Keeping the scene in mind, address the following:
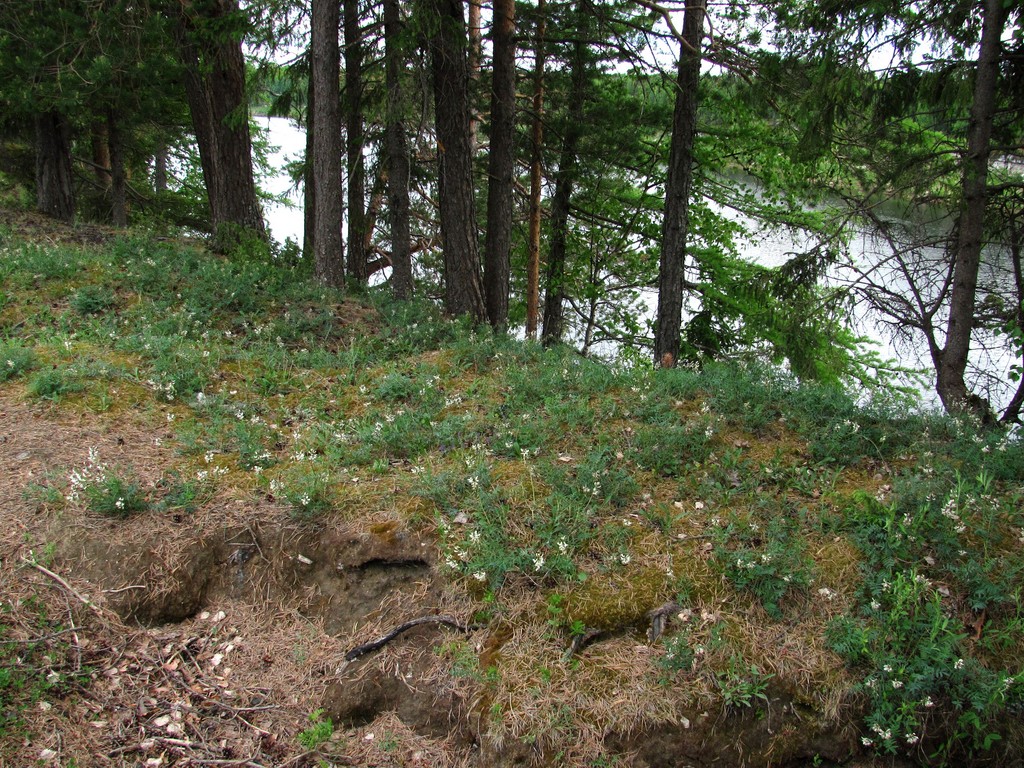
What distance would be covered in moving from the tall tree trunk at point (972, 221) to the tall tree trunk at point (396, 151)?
597cm

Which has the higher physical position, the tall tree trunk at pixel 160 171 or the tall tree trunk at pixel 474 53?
the tall tree trunk at pixel 474 53

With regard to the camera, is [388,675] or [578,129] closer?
[388,675]

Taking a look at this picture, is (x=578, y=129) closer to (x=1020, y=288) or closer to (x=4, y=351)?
(x=1020, y=288)

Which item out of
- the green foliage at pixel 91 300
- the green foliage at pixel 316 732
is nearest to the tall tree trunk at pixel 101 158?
the green foliage at pixel 91 300

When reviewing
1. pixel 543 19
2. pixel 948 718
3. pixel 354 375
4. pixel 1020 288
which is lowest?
pixel 948 718

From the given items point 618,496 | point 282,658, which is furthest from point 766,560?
point 282,658

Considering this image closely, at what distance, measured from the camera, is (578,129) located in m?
12.5

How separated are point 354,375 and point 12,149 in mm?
12448

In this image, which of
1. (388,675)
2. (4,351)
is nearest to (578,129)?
A: (4,351)

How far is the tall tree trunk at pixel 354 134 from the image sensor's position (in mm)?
10125

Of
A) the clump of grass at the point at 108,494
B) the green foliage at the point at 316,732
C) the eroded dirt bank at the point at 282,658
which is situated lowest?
the green foliage at the point at 316,732

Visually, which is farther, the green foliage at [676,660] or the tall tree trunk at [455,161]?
the tall tree trunk at [455,161]

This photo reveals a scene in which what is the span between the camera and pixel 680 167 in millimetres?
8867

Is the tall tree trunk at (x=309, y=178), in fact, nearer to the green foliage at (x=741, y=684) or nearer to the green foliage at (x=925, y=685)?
the green foliage at (x=741, y=684)
